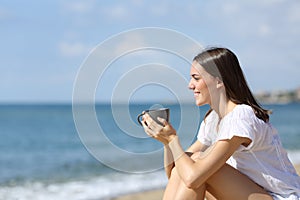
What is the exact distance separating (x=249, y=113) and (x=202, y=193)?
1.60 feet

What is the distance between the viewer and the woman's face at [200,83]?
9.45ft

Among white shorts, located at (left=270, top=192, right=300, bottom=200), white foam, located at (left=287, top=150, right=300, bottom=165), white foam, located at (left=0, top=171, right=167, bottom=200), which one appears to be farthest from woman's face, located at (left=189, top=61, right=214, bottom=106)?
white foam, located at (left=287, top=150, right=300, bottom=165)

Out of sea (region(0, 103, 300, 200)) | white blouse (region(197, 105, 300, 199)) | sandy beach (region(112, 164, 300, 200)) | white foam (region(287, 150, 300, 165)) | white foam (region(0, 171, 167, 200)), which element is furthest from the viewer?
white foam (region(287, 150, 300, 165))

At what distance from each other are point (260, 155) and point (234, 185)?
0.68 ft

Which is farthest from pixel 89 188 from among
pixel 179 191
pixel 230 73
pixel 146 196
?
pixel 230 73

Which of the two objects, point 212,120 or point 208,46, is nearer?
point 208,46

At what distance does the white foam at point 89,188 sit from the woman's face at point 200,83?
4.38 meters

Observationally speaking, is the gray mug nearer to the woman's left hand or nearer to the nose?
the woman's left hand

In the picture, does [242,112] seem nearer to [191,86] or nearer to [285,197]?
[191,86]

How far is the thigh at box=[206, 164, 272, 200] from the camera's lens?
2.85 m

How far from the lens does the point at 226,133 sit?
108 inches

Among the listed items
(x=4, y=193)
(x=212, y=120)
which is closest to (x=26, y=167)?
(x=4, y=193)

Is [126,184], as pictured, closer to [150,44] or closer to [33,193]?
[33,193]

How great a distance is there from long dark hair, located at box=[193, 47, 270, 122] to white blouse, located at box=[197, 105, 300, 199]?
0.24 feet
